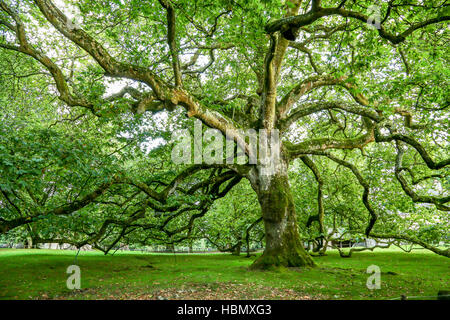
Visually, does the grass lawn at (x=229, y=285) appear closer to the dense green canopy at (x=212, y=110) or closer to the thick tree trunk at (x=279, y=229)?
the thick tree trunk at (x=279, y=229)

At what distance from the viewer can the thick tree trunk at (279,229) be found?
966 cm

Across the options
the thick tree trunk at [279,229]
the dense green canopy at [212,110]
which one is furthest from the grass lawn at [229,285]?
the dense green canopy at [212,110]

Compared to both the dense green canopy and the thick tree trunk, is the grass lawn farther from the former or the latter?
the dense green canopy

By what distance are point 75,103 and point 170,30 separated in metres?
3.45

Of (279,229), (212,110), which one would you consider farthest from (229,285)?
(212,110)

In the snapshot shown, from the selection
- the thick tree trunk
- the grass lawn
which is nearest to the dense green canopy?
the thick tree trunk

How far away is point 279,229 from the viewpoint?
1005 cm

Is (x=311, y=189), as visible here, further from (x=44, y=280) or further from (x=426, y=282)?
(x=44, y=280)

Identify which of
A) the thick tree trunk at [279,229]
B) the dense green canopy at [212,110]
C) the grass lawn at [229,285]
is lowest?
the grass lawn at [229,285]

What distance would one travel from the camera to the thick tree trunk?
9.66m

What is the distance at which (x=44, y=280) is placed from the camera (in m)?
8.59

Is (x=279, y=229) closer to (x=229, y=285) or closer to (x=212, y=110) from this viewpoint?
(x=229, y=285)

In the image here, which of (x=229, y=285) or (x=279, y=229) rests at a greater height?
(x=279, y=229)
